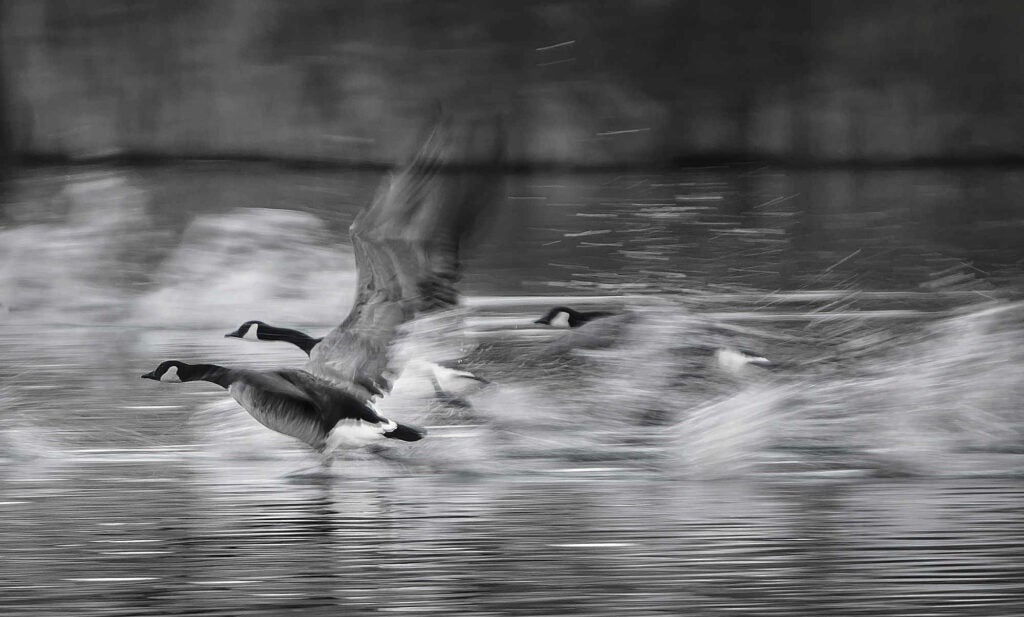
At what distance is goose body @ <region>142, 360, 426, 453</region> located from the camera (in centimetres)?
578

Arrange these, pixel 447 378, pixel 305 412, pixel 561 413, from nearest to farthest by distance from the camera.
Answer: pixel 305 412 → pixel 447 378 → pixel 561 413

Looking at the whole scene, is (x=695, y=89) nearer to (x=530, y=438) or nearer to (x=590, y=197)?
(x=590, y=197)

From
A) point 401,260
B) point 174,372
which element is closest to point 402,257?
point 401,260

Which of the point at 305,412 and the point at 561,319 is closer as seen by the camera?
the point at 305,412

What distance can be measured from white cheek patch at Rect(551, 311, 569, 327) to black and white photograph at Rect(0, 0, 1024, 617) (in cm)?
2

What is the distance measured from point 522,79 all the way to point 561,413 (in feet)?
15.3

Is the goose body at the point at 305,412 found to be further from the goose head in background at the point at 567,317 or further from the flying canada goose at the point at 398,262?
the goose head in background at the point at 567,317

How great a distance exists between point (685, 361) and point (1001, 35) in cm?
516

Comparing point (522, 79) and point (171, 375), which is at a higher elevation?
point (522, 79)

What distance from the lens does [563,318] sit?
8.19m

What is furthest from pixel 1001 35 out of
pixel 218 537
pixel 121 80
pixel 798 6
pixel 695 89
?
pixel 218 537

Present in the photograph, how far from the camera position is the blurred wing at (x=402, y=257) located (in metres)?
6.39

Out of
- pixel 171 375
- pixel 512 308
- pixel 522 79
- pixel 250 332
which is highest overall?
pixel 522 79

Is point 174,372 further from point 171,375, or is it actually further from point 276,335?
point 276,335
